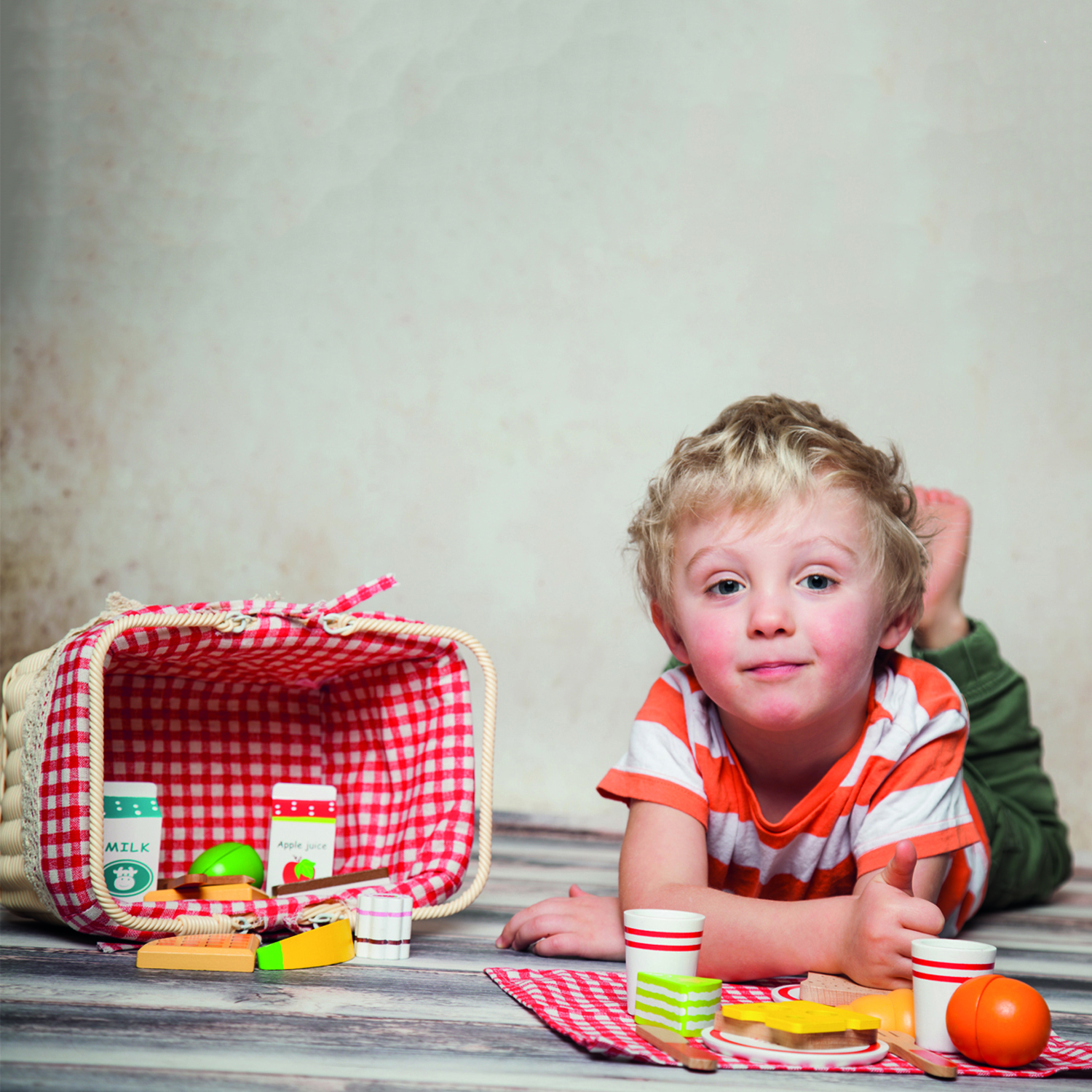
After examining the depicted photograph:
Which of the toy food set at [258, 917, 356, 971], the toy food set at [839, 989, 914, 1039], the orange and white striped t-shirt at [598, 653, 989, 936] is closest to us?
the toy food set at [839, 989, 914, 1039]

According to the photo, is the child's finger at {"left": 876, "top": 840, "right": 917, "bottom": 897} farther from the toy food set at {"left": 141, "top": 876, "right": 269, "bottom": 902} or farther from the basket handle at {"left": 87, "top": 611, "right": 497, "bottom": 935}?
the toy food set at {"left": 141, "top": 876, "right": 269, "bottom": 902}

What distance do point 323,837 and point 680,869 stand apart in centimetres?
43

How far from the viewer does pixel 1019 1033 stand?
0.64 meters

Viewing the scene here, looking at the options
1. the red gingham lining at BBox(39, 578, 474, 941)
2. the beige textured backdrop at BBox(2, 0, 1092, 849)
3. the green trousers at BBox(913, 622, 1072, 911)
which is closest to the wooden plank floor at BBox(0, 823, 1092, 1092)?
the red gingham lining at BBox(39, 578, 474, 941)

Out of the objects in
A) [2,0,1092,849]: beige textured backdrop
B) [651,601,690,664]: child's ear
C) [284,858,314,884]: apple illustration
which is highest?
[2,0,1092,849]: beige textured backdrop

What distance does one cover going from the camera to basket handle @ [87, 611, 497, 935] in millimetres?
844

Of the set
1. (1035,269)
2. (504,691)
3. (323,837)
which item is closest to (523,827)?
(504,691)

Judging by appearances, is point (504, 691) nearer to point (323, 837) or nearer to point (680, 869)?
point (323, 837)

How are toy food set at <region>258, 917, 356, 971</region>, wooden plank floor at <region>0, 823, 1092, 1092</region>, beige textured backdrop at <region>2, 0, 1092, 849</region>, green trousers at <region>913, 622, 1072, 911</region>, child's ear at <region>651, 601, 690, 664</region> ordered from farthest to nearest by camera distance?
beige textured backdrop at <region>2, 0, 1092, 849</region> < green trousers at <region>913, 622, 1072, 911</region> < child's ear at <region>651, 601, 690, 664</region> < toy food set at <region>258, 917, 356, 971</region> < wooden plank floor at <region>0, 823, 1092, 1092</region>

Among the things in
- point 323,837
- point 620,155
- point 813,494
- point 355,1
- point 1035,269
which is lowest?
point 323,837

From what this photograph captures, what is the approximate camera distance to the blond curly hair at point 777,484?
38.0 inches

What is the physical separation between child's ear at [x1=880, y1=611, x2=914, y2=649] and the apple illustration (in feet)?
2.08

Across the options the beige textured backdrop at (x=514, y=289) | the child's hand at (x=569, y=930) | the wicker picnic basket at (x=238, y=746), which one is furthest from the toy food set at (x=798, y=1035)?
the beige textured backdrop at (x=514, y=289)

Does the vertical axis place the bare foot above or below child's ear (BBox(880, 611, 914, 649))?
above
